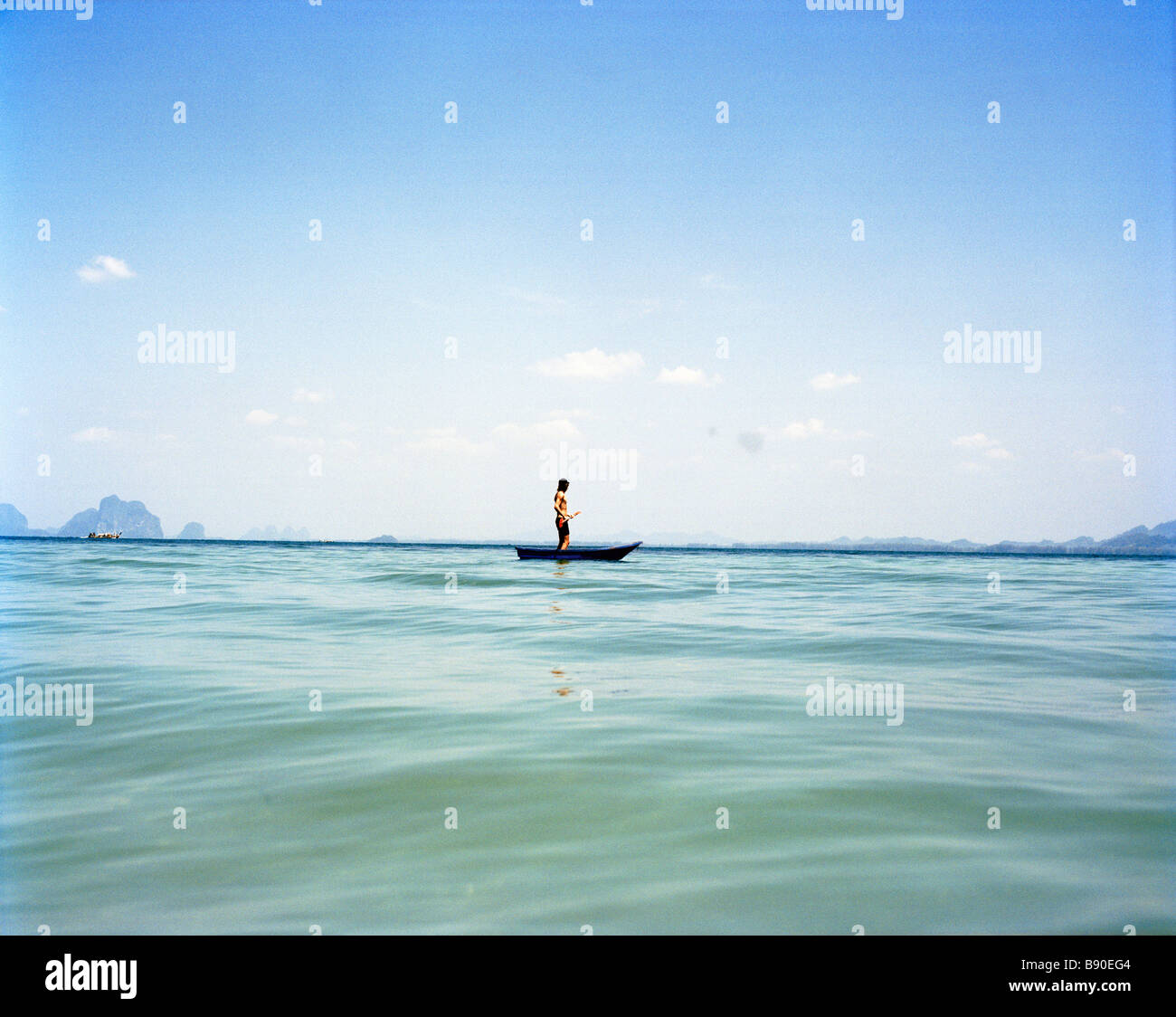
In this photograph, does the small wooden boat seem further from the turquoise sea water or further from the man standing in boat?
the turquoise sea water

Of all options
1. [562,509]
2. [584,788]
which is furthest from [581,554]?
[584,788]

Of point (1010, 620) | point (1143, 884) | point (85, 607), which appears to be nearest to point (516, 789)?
point (1143, 884)

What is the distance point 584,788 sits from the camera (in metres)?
5.08

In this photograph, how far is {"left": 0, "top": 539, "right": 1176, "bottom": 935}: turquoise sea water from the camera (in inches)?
144

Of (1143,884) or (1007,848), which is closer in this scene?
(1143,884)

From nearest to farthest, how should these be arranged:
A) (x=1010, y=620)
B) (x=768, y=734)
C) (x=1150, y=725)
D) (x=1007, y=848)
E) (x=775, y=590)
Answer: (x=1007, y=848), (x=768, y=734), (x=1150, y=725), (x=1010, y=620), (x=775, y=590)

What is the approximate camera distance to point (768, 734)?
6.31 m

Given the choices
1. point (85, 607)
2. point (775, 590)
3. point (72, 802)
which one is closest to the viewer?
point (72, 802)

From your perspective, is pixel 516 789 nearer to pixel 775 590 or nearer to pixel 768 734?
pixel 768 734

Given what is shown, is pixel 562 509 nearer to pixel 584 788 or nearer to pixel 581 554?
pixel 581 554

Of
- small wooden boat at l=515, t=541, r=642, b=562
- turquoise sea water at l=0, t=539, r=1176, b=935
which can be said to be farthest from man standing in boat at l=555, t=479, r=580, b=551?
turquoise sea water at l=0, t=539, r=1176, b=935

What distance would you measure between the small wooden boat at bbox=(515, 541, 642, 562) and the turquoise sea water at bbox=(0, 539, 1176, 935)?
19.6m
